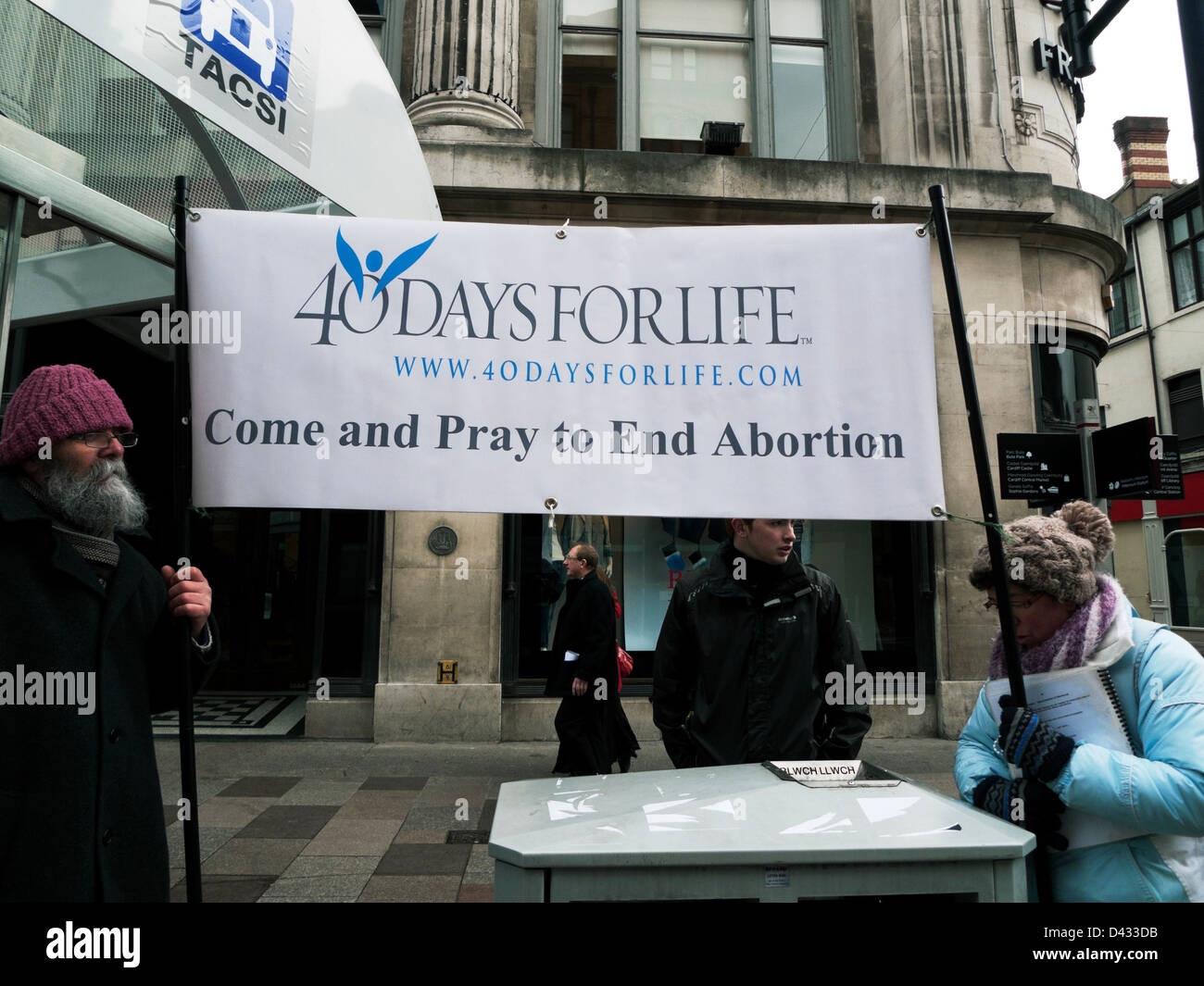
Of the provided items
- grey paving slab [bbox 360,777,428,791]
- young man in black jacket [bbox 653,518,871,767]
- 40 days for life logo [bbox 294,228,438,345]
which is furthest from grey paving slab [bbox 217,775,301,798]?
40 days for life logo [bbox 294,228,438,345]

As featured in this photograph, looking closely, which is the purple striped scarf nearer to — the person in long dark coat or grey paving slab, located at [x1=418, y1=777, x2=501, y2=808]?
the person in long dark coat

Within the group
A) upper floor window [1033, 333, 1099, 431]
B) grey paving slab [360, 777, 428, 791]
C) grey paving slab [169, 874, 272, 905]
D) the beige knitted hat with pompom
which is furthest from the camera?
upper floor window [1033, 333, 1099, 431]

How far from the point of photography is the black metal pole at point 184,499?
6.34 ft

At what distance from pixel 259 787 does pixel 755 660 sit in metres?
5.33

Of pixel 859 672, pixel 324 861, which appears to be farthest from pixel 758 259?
pixel 324 861

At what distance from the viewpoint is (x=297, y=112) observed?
2699mm

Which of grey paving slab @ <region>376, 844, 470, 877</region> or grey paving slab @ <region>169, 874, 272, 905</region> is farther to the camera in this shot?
grey paving slab @ <region>376, 844, 470, 877</region>

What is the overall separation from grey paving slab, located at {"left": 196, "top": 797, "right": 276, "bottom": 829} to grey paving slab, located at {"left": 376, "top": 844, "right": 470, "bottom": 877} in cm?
135

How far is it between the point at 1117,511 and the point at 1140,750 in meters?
31.0

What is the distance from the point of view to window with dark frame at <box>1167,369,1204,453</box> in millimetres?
25986

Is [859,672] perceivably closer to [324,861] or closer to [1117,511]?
[324,861]

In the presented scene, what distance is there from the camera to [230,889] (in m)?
4.45

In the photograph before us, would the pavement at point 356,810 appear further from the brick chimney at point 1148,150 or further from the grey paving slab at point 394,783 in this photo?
the brick chimney at point 1148,150

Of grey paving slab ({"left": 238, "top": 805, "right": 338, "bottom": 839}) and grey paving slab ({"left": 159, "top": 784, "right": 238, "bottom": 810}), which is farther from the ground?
grey paving slab ({"left": 159, "top": 784, "right": 238, "bottom": 810})
